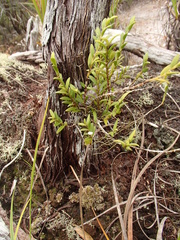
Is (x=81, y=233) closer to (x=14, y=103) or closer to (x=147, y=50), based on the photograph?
(x=14, y=103)

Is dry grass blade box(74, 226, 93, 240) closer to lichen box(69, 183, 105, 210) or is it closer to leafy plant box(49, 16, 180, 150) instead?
lichen box(69, 183, 105, 210)

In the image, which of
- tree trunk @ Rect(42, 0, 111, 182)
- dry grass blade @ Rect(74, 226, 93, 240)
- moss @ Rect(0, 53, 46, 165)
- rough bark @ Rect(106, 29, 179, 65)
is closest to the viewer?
tree trunk @ Rect(42, 0, 111, 182)

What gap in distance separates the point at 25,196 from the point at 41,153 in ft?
0.63

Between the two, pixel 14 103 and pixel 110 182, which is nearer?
pixel 110 182

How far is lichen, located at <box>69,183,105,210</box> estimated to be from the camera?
79 centimetres

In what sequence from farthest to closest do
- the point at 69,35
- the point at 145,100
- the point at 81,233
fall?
the point at 145,100
the point at 81,233
the point at 69,35

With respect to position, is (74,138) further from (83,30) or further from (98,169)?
(83,30)

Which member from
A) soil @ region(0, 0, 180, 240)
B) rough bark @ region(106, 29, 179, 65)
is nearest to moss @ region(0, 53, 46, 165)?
soil @ region(0, 0, 180, 240)

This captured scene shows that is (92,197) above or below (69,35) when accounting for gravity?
below

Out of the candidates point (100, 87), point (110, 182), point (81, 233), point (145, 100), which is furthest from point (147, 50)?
point (81, 233)

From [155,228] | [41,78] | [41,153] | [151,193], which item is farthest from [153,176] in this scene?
[41,78]

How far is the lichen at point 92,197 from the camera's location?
0.79 m

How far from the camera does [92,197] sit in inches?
31.4

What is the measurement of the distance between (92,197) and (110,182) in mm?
91
